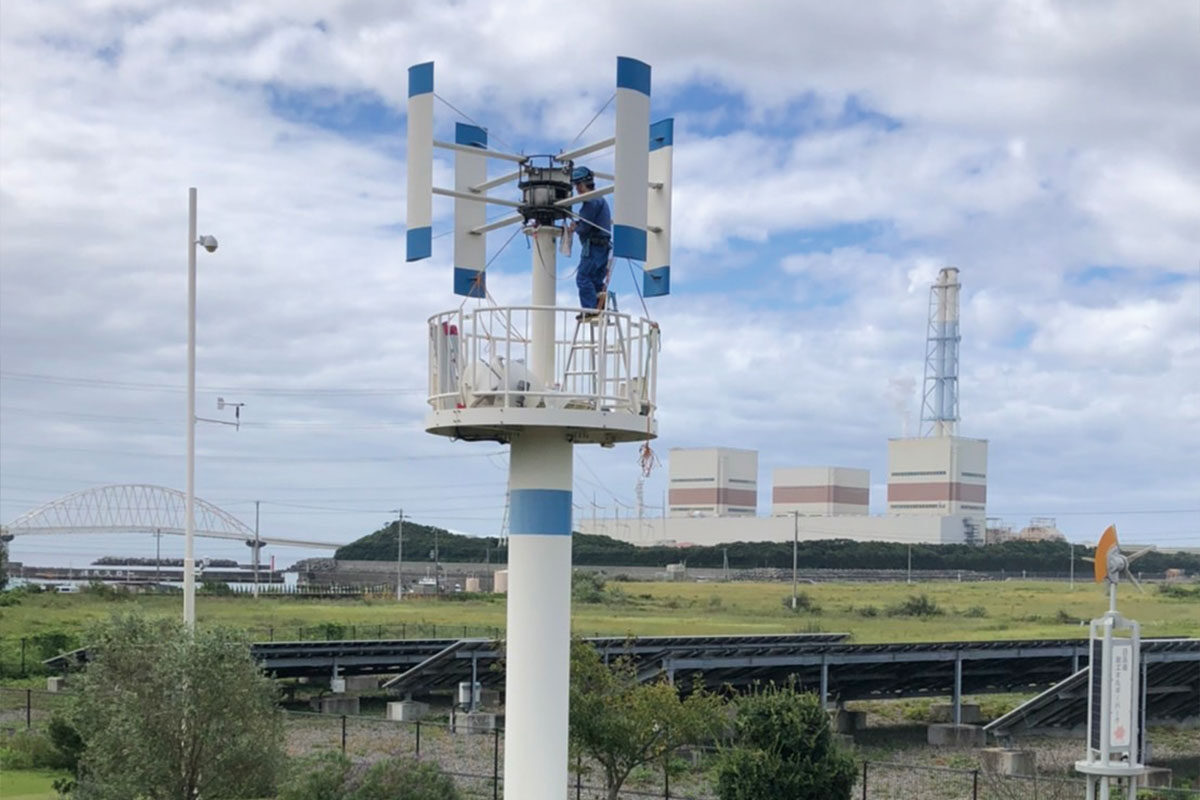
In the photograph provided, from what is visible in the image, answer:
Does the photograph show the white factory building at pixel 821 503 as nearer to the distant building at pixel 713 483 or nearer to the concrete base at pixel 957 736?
the distant building at pixel 713 483

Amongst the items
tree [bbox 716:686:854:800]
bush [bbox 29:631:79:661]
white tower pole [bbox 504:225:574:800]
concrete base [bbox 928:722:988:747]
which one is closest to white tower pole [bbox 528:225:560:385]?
white tower pole [bbox 504:225:574:800]

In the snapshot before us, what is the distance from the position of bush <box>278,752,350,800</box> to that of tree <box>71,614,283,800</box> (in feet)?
2.59

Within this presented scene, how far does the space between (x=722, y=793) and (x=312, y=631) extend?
43.7m

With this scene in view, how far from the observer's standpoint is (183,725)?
57.9ft

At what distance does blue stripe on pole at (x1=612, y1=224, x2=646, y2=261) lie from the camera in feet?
43.7

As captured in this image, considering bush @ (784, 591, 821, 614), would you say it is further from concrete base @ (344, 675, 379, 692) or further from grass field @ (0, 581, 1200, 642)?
concrete base @ (344, 675, 379, 692)

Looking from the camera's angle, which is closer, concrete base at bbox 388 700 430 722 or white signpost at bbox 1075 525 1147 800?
white signpost at bbox 1075 525 1147 800

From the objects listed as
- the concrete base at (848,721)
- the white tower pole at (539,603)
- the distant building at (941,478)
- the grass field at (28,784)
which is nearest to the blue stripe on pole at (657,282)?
the white tower pole at (539,603)

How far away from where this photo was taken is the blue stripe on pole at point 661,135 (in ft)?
48.5

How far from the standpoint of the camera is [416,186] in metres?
14.3

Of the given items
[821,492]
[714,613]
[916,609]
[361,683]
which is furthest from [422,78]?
[821,492]

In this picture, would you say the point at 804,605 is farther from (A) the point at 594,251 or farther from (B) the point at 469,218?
(A) the point at 594,251

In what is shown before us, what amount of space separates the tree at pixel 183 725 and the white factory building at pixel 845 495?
14053cm

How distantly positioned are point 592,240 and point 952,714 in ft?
117
